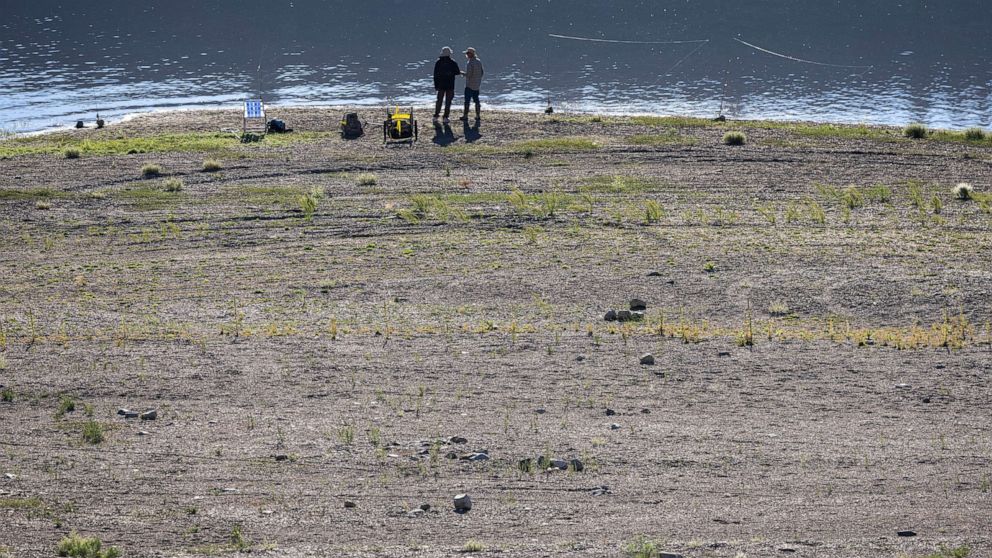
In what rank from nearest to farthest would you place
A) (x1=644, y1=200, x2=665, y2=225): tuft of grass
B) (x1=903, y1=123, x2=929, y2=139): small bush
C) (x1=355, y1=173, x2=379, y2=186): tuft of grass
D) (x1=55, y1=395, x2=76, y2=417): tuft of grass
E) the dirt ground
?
the dirt ground < (x1=55, y1=395, x2=76, y2=417): tuft of grass < (x1=644, y1=200, x2=665, y2=225): tuft of grass < (x1=355, y1=173, x2=379, y2=186): tuft of grass < (x1=903, y1=123, x2=929, y2=139): small bush

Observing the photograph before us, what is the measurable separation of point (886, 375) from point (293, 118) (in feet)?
70.0

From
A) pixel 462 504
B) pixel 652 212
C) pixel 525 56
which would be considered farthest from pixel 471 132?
pixel 525 56

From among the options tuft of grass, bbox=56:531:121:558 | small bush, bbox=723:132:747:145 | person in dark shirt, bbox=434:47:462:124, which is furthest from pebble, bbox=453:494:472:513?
person in dark shirt, bbox=434:47:462:124

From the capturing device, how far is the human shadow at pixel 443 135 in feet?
88.5

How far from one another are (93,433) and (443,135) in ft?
58.5

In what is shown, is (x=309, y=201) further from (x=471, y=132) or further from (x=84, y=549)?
(x=84, y=549)

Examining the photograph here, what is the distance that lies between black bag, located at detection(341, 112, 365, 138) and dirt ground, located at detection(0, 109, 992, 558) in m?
2.78

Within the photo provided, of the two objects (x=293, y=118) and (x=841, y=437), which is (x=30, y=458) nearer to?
(x=841, y=437)

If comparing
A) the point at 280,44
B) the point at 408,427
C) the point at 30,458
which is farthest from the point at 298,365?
the point at 280,44

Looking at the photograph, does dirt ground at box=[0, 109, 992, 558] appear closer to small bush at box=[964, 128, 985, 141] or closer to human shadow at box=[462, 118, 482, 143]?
human shadow at box=[462, 118, 482, 143]

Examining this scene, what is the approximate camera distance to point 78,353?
13.4m

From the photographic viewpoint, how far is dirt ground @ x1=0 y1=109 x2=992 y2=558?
30.2ft

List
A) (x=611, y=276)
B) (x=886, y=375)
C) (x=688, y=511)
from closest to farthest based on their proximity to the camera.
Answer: (x=688, y=511) < (x=886, y=375) < (x=611, y=276)

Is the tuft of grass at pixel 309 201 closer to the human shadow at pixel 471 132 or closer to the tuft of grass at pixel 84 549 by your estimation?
the human shadow at pixel 471 132
